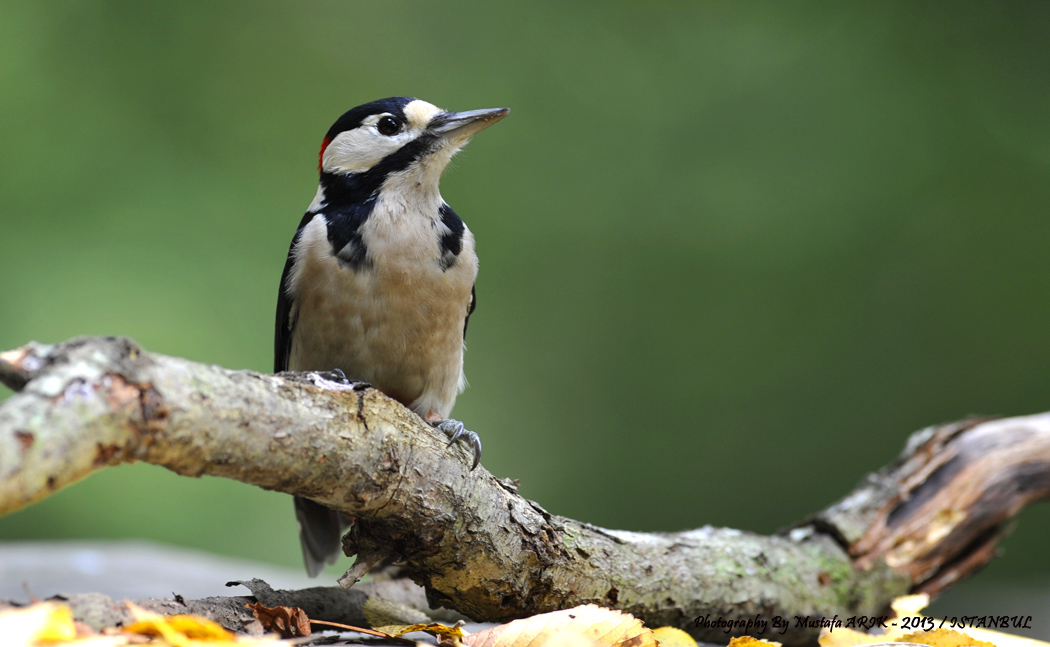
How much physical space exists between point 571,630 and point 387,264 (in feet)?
3.83

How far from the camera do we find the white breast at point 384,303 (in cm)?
244

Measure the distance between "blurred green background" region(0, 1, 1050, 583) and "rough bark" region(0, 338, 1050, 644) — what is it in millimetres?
2883

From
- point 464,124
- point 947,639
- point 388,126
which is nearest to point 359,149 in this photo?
point 388,126

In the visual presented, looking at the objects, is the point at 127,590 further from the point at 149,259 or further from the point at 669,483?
the point at 669,483

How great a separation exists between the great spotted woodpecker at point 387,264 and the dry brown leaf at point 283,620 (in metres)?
0.60

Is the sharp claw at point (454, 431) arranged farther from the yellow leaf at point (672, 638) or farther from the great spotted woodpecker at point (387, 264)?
the yellow leaf at point (672, 638)

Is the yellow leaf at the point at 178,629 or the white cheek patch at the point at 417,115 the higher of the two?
the white cheek patch at the point at 417,115

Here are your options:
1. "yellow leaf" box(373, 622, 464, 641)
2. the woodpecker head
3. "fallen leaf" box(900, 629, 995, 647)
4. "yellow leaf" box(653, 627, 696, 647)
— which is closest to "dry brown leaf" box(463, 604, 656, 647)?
"yellow leaf" box(373, 622, 464, 641)

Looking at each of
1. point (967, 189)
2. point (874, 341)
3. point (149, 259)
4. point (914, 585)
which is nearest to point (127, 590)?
point (914, 585)

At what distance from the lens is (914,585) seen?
308 centimetres

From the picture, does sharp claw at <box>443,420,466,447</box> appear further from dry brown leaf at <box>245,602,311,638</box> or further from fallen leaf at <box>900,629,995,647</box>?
fallen leaf at <box>900,629,995,647</box>

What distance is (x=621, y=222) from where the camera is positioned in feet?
22.2

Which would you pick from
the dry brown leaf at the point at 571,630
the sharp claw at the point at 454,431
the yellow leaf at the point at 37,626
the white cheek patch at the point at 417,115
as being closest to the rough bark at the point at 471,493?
the sharp claw at the point at 454,431

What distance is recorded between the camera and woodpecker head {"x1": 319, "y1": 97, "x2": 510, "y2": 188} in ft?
8.79
